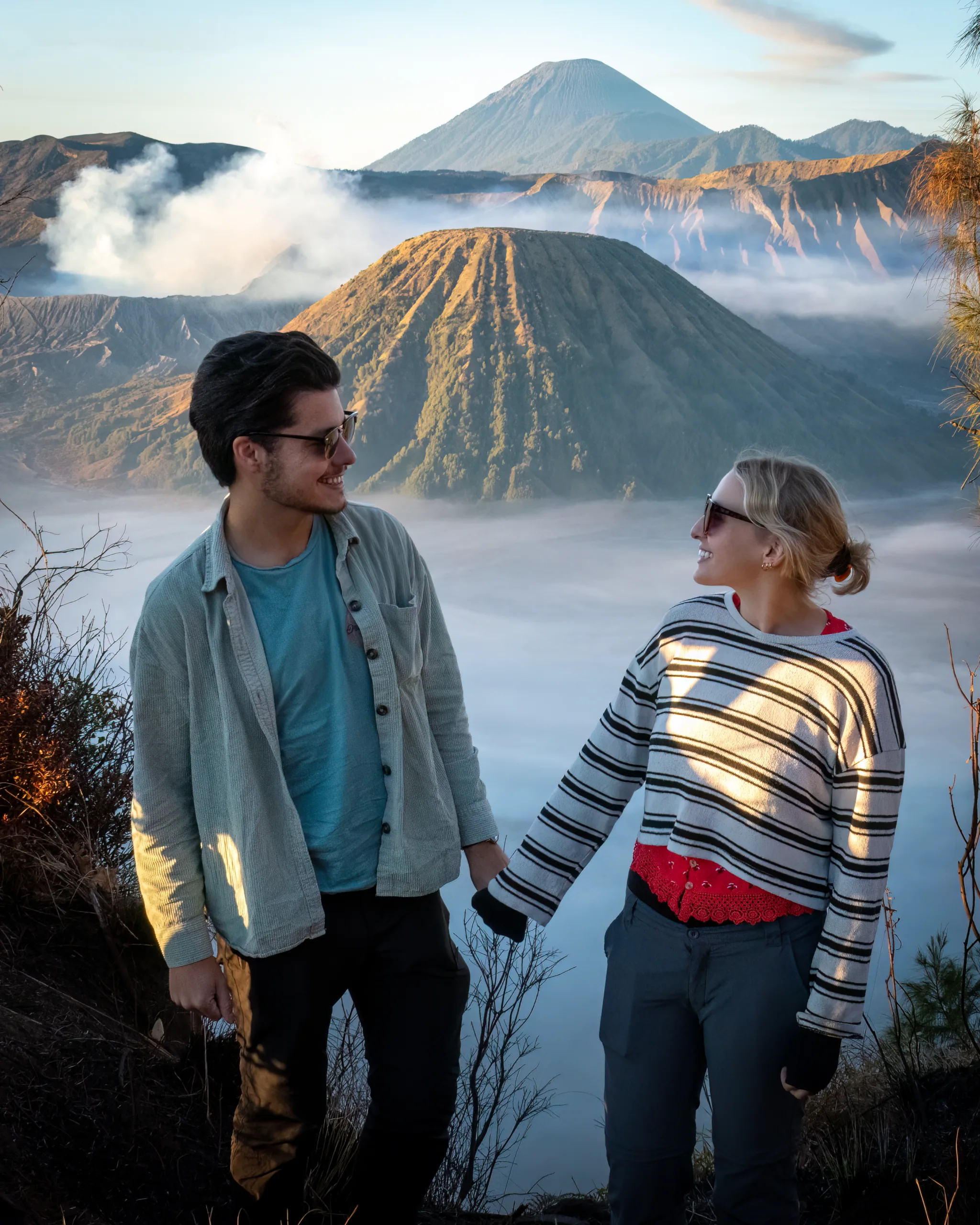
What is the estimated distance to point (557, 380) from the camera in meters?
42.2

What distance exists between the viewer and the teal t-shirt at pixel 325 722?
→ 1584 mm

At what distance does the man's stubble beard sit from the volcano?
38.1 metres

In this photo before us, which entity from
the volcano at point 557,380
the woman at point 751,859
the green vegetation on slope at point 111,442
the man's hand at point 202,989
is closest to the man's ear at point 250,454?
the woman at point 751,859

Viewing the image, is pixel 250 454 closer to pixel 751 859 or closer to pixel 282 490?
pixel 282 490

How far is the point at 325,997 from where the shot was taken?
5.23 feet

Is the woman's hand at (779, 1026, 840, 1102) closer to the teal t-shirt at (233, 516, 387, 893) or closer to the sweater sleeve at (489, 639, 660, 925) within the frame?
the sweater sleeve at (489, 639, 660, 925)

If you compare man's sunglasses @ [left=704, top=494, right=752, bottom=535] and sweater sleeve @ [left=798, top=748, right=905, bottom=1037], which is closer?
sweater sleeve @ [left=798, top=748, right=905, bottom=1037]

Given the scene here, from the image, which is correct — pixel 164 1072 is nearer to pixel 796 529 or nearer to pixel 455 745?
pixel 455 745

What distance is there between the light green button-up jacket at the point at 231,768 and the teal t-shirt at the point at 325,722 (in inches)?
1.1

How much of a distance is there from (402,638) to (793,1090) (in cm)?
83

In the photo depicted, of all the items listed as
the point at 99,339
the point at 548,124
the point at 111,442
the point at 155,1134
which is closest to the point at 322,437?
the point at 155,1134

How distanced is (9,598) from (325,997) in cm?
450

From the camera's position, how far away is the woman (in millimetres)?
1371

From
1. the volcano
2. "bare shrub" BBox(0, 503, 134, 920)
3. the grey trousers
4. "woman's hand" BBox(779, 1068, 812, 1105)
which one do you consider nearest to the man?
the grey trousers
